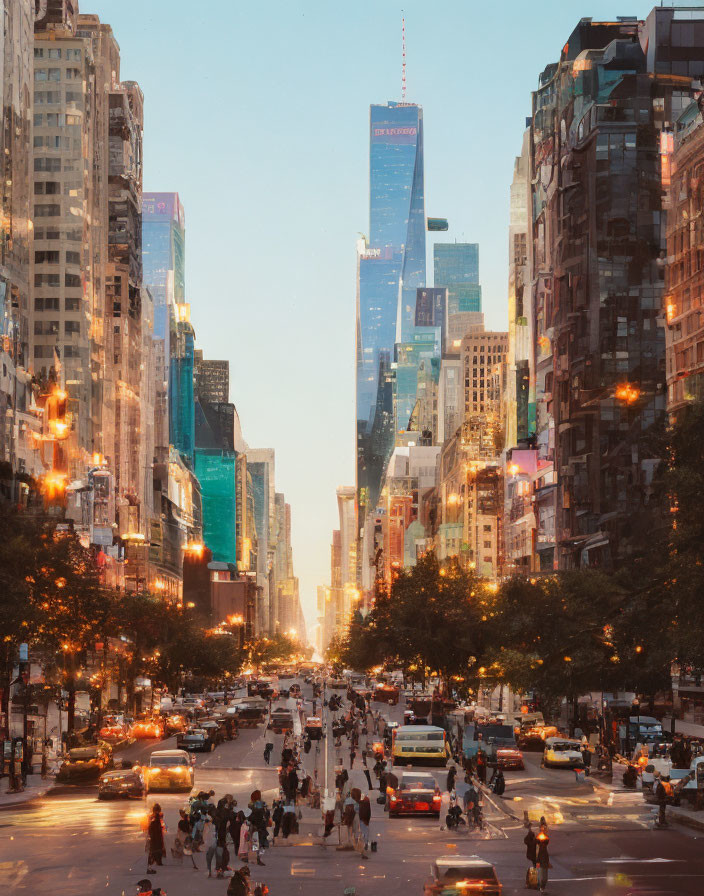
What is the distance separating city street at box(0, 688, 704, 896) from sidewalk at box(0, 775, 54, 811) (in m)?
1.01

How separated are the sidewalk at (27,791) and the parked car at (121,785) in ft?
10.5

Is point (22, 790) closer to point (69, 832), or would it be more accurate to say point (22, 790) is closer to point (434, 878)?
point (69, 832)

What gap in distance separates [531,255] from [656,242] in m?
35.5

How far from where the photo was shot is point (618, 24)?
146 m

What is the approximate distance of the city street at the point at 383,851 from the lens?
118 ft

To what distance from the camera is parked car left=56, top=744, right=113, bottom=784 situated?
64.5 metres

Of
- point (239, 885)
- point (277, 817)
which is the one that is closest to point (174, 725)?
point (277, 817)

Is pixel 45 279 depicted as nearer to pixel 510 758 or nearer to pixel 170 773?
pixel 510 758

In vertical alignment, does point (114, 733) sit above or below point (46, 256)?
below

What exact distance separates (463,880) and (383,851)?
13145 millimetres

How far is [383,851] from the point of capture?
4303 cm

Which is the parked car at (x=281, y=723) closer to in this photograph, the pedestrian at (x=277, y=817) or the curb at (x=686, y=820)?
the curb at (x=686, y=820)

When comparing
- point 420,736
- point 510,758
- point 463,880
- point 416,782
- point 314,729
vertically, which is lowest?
point 510,758

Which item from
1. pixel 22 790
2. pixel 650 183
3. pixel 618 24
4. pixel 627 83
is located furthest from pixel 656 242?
pixel 22 790
